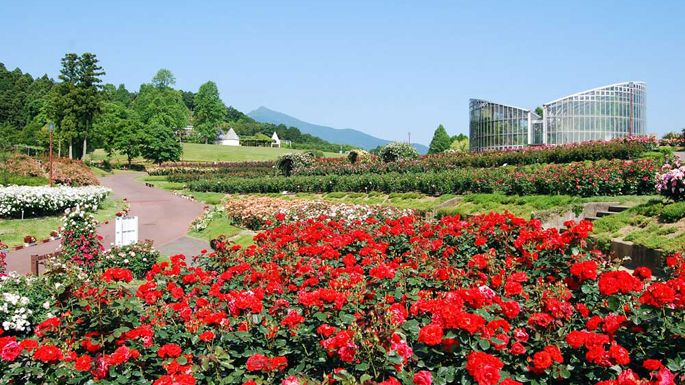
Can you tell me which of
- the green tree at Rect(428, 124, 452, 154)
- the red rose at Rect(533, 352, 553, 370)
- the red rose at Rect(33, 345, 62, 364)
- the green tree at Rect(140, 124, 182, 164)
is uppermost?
the green tree at Rect(428, 124, 452, 154)

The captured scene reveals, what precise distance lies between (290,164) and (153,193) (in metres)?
7.84

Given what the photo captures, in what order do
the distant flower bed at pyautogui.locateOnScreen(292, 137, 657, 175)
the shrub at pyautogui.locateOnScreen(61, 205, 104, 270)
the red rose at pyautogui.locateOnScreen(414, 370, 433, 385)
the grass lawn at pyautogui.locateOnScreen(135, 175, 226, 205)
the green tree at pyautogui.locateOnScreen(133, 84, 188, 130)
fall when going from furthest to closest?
the green tree at pyautogui.locateOnScreen(133, 84, 188, 130)
the grass lawn at pyautogui.locateOnScreen(135, 175, 226, 205)
the distant flower bed at pyautogui.locateOnScreen(292, 137, 657, 175)
the shrub at pyautogui.locateOnScreen(61, 205, 104, 270)
the red rose at pyautogui.locateOnScreen(414, 370, 433, 385)

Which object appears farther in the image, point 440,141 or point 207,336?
point 440,141

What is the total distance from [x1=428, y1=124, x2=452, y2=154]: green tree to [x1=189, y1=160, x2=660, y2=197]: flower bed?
5084 cm

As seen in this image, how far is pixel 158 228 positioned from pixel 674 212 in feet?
42.9

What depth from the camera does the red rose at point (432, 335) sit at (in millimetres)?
2305

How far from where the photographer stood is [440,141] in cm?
7294

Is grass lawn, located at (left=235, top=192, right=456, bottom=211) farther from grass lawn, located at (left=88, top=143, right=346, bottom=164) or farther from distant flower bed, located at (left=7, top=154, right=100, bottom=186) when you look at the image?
grass lawn, located at (left=88, top=143, right=346, bottom=164)

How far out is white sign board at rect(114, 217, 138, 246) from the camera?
9688mm

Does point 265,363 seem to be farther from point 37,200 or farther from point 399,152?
point 399,152

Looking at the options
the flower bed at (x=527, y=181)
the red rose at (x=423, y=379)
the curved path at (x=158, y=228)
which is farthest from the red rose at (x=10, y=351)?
the flower bed at (x=527, y=181)

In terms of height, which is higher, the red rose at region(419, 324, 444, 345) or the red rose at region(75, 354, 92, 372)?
the red rose at region(419, 324, 444, 345)

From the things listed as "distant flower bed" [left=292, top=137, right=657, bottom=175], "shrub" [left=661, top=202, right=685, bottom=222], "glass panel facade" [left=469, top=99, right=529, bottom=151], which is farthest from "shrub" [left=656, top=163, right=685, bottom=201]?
"glass panel facade" [left=469, top=99, right=529, bottom=151]

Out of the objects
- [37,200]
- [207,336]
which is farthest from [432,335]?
[37,200]
